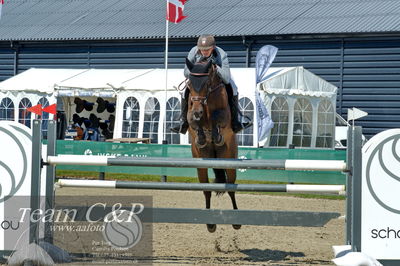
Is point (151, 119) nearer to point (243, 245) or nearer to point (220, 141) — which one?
point (243, 245)

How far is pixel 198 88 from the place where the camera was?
28.8ft

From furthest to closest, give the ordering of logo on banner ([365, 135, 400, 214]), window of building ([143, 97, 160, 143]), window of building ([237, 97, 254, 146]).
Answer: window of building ([143, 97, 160, 143]) < window of building ([237, 97, 254, 146]) < logo on banner ([365, 135, 400, 214])

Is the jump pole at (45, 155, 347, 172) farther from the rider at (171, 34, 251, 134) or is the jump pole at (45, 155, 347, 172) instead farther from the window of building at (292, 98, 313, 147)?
the window of building at (292, 98, 313, 147)

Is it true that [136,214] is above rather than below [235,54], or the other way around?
below

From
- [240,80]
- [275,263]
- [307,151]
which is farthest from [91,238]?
[240,80]

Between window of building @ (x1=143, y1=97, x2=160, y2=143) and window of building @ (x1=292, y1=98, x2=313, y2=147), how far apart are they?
13.2 ft

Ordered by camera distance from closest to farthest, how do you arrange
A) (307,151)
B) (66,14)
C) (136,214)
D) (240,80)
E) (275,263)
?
(136,214), (275,263), (307,151), (240,80), (66,14)

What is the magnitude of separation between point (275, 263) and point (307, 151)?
9.35m

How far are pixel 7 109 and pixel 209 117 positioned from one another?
65.0 ft

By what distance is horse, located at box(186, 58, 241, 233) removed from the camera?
8.80m

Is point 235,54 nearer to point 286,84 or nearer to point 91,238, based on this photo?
point 286,84

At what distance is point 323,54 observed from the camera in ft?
97.7

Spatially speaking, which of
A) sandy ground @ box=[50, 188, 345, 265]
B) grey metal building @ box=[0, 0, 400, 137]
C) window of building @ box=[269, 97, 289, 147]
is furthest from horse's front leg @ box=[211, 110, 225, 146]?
grey metal building @ box=[0, 0, 400, 137]

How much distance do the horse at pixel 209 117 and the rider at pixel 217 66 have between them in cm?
10
